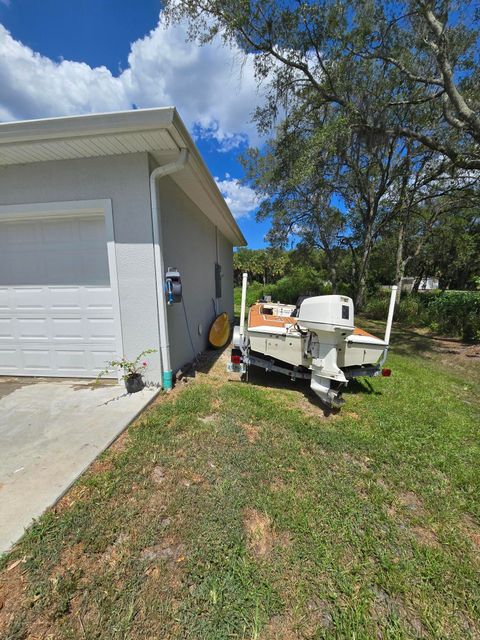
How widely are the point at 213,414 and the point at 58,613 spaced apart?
2.06 m

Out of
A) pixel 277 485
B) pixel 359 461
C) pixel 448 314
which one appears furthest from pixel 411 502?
pixel 448 314

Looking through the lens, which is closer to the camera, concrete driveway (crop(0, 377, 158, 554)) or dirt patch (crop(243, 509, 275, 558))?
dirt patch (crop(243, 509, 275, 558))

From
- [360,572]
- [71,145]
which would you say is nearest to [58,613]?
[360,572]

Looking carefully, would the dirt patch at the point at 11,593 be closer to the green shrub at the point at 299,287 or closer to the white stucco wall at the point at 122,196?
the white stucco wall at the point at 122,196

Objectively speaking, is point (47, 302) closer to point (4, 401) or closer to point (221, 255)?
point (4, 401)

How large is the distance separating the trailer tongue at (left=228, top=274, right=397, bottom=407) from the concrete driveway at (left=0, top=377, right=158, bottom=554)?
1599 millimetres

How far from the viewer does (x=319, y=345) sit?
3.22 m

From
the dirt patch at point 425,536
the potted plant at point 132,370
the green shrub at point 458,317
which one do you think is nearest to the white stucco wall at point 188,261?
the potted plant at point 132,370

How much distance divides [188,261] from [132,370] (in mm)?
2340

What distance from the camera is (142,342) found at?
373cm

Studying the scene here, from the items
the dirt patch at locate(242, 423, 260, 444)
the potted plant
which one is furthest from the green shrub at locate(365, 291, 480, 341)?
the potted plant

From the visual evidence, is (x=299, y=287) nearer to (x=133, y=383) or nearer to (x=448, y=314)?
(x=448, y=314)

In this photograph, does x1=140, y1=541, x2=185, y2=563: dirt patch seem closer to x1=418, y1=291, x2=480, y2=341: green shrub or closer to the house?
the house

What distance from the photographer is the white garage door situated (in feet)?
12.4
